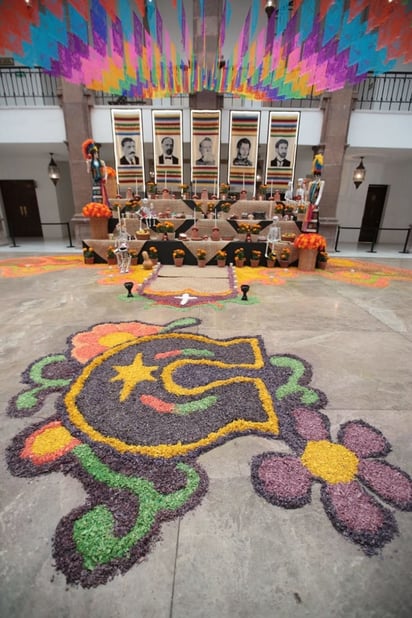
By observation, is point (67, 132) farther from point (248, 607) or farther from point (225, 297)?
point (248, 607)

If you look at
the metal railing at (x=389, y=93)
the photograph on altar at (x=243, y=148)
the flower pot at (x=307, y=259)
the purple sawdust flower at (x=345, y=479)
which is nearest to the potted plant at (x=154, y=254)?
the flower pot at (x=307, y=259)

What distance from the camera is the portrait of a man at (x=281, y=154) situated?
935cm

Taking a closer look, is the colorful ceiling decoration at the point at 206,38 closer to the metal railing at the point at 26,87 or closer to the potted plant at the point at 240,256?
the potted plant at the point at 240,256

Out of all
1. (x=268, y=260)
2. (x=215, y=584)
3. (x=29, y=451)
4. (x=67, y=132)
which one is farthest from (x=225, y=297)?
(x=67, y=132)

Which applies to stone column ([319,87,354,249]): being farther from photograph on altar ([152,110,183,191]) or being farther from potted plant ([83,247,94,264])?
potted plant ([83,247,94,264])

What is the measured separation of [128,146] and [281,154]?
474 cm

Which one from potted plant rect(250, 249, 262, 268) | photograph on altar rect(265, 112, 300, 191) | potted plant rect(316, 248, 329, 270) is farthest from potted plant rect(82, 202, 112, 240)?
photograph on altar rect(265, 112, 300, 191)

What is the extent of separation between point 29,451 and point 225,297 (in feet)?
10.8

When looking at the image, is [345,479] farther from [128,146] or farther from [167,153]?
[128,146]

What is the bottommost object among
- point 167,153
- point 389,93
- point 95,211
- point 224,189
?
point 95,211

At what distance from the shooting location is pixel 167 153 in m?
9.59

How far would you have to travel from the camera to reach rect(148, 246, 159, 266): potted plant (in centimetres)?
654

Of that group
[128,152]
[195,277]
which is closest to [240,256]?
[195,277]

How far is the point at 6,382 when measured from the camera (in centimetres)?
247
